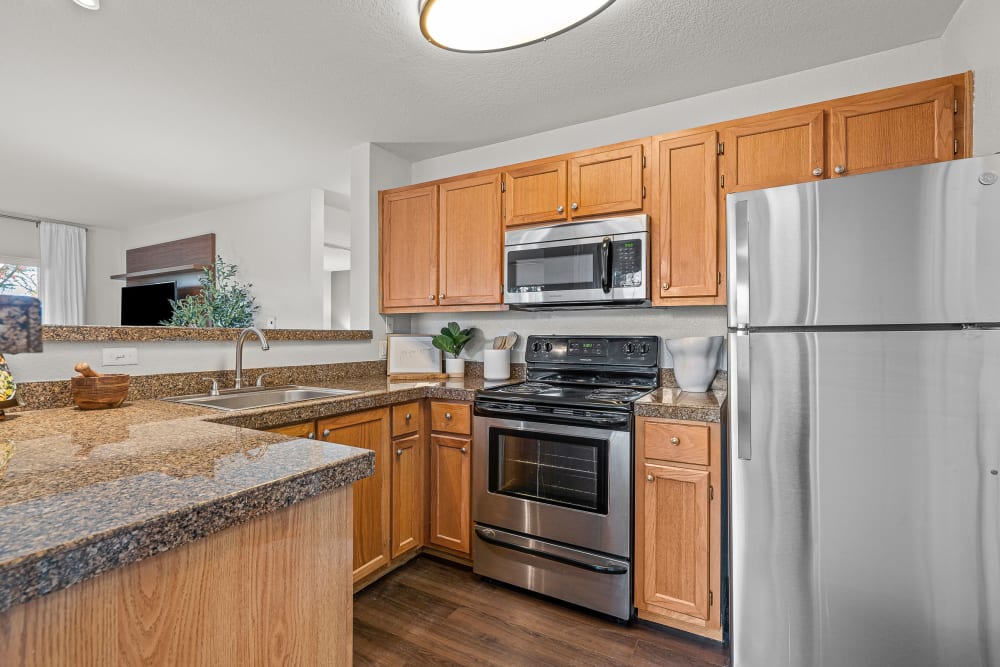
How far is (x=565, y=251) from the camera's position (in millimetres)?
2432

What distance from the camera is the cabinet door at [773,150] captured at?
1.96m

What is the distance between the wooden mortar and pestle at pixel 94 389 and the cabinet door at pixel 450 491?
135 cm

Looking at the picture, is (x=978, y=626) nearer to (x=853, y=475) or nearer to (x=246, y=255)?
(x=853, y=475)

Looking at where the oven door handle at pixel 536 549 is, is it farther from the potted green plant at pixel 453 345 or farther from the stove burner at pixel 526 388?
the potted green plant at pixel 453 345

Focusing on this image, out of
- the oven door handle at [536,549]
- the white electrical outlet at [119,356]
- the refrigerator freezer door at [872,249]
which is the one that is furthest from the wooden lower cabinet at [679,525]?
the white electrical outlet at [119,356]

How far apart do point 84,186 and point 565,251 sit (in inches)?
177

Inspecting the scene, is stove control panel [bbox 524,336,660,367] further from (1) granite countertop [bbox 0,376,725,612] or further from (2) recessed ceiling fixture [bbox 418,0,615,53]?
(1) granite countertop [bbox 0,376,725,612]

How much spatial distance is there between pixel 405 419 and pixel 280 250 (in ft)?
9.25

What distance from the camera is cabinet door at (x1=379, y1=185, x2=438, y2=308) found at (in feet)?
9.64

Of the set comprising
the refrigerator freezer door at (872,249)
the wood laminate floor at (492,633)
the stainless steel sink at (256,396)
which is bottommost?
the wood laminate floor at (492,633)

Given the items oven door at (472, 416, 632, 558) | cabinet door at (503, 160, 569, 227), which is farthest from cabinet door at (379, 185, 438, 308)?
oven door at (472, 416, 632, 558)

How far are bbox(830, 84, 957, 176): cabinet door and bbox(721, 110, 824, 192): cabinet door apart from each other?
0.07m

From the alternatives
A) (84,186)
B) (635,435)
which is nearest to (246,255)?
(84,186)

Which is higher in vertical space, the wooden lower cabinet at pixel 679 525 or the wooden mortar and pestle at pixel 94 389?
the wooden mortar and pestle at pixel 94 389
